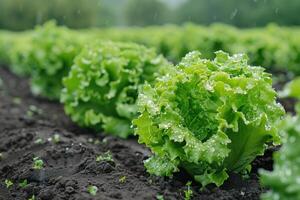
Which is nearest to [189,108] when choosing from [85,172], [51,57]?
[85,172]

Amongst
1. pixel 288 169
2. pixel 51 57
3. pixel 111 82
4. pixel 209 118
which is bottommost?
pixel 51 57

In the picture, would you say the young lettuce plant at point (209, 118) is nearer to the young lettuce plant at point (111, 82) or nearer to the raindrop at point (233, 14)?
the young lettuce plant at point (111, 82)

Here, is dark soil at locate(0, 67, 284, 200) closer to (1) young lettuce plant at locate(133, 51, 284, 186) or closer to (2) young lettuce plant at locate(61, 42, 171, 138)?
(1) young lettuce plant at locate(133, 51, 284, 186)

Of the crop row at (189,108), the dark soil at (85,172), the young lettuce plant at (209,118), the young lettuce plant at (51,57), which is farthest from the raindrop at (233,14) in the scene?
the young lettuce plant at (209,118)

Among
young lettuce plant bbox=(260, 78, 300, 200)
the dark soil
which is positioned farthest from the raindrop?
young lettuce plant bbox=(260, 78, 300, 200)

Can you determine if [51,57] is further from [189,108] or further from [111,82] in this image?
[189,108]

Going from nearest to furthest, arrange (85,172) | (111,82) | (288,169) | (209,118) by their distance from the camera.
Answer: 1. (288,169)
2. (209,118)
3. (85,172)
4. (111,82)

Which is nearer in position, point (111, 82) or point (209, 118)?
point (209, 118)
